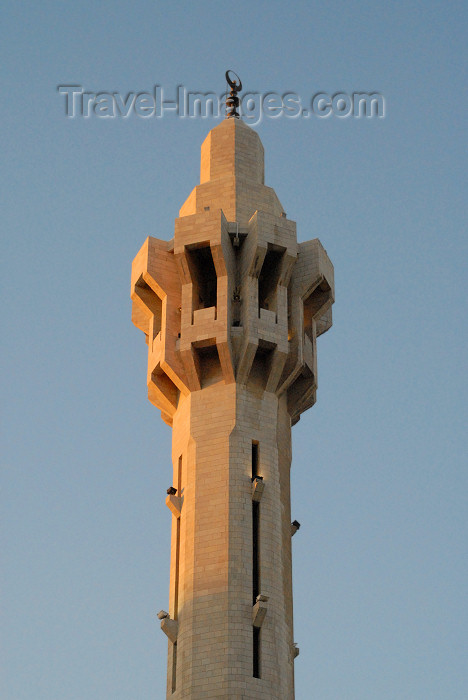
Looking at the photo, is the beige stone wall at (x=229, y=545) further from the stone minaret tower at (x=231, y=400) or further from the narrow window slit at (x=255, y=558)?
the narrow window slit at (x=255, y=558)

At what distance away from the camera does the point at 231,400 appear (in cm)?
5031

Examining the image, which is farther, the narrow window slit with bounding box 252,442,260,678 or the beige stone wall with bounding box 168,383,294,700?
the narrow window slit with bounding box 252,442,260,678

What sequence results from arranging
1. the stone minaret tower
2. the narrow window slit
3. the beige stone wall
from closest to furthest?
the beige stone wall < the narrow window slit < the stone minaret tower

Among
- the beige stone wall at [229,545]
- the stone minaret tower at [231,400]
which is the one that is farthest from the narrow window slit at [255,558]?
the beige stone wall at [229,545]

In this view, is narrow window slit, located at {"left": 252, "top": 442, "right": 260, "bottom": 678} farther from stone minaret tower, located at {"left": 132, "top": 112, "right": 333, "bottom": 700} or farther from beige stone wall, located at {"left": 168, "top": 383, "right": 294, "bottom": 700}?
beige stone wall, located at {"left": 168, "top": 383, "right": 294, "bottom": 700}

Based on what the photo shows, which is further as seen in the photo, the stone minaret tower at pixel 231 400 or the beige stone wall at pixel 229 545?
the stone minaret tower at pixel 231 400

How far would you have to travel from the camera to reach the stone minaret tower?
45.7 m

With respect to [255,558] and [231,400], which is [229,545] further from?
[231,400]

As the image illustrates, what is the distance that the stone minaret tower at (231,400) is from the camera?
45719 mm

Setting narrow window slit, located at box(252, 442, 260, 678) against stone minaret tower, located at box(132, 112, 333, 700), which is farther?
stone minaret tower, located at box(132, 112, 333, 700)

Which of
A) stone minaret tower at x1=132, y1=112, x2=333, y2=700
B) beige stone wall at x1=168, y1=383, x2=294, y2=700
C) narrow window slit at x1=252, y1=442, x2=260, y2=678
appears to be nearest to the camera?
beige stone wall at x1=168, y1=383, x2=294, y2=700

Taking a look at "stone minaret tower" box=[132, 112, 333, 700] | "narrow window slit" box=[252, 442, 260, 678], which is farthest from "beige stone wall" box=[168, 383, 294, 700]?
"narrow window slit" box=[252, 442, 260, 678]

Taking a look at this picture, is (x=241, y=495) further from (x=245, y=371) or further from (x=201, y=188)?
(x=201, y=188)

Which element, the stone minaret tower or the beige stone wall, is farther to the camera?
the stone minaret tower
